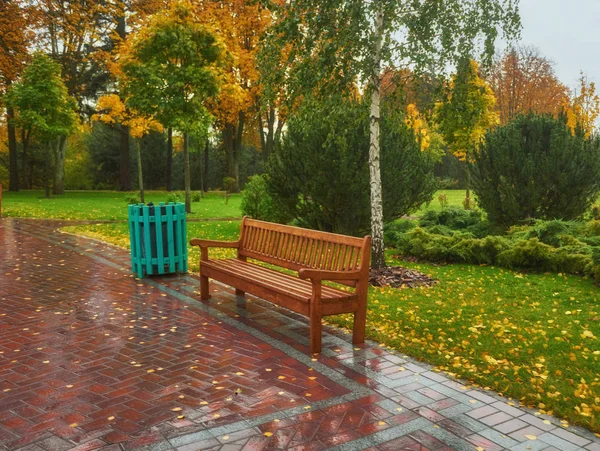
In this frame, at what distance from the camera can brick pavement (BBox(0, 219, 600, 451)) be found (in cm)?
339

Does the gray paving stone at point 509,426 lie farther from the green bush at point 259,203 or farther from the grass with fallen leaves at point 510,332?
the green bush at point 259,203

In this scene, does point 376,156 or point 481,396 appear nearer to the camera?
point 481,396

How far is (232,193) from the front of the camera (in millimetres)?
30125

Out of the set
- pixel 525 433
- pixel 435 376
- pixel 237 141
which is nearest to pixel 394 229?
pixel 435 376

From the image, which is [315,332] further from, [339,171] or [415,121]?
[415,121]

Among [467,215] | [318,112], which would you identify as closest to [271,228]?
[318,112]

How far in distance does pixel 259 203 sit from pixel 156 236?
6.34m

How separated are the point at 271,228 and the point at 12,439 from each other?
3.92m

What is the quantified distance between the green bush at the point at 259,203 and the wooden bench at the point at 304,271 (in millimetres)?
6875

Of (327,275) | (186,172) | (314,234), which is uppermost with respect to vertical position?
(186,172)

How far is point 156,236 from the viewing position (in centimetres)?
825

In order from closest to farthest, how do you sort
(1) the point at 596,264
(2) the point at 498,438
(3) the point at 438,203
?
1. (2) the point at 498,438
2. (1) the point at 596,264
3. (3) the point at 438,203

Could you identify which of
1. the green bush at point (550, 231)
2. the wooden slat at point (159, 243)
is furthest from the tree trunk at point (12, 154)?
the green bush at point (550, 231)

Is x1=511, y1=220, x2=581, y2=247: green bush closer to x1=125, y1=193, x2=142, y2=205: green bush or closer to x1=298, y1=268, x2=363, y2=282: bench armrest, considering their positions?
x1=298, y1=268, x2=363, y2=282: bench armrest
